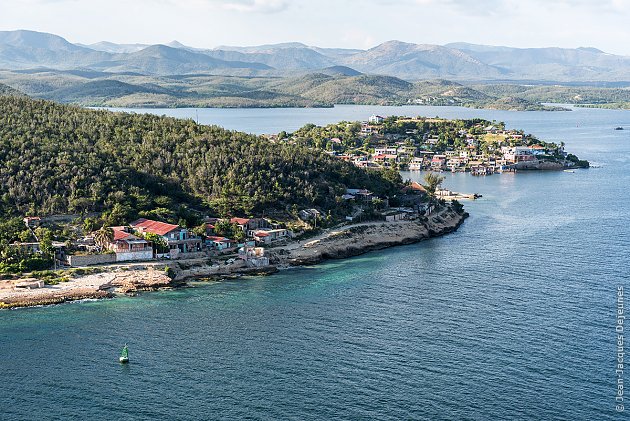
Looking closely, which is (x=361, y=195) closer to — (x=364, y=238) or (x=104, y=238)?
(x=364, y=238)

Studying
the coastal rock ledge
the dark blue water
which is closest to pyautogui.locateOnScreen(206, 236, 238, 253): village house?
the coastal rock ledge

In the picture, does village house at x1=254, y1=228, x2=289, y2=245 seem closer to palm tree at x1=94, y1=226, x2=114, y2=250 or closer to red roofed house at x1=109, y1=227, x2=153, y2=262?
red roofed house at x1=109, y1=227, x2=153, y2=262

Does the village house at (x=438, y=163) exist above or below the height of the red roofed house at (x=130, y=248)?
above

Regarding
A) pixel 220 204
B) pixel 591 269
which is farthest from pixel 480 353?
pixel 220 204

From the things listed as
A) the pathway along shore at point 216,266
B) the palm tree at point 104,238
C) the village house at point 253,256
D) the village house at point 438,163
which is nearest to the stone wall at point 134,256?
the pathway along shore at point 216,266

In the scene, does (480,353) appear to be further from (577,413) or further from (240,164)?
(240,164)

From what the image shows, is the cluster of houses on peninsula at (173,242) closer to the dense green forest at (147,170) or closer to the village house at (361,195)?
the dense green forest at (147,170)

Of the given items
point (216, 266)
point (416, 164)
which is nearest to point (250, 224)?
point (216, 266)

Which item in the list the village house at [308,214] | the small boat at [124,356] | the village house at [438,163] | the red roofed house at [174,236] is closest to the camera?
the small boat at [124,356]
